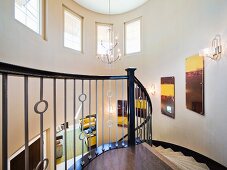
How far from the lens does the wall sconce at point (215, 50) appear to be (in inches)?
98.6

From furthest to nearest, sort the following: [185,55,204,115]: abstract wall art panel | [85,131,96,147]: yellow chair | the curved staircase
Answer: [185,55,204,115]: abstract wall art panel < the curved staircase < [85,131,96,147]: yellow chair

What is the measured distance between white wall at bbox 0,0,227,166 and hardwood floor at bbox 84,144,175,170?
1.67 metres

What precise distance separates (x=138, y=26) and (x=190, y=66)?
10.4 feet

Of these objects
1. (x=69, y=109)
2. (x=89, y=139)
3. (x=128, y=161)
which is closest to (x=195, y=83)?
(x=128, y=161)

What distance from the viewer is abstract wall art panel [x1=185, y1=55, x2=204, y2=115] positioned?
9.71 ft

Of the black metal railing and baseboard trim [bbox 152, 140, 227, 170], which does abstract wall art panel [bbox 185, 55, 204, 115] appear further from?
the black metal railing

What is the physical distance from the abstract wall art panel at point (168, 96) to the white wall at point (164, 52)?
0.16 metres

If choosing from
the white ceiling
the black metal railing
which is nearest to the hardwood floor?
the black metal railing

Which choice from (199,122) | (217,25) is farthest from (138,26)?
(199,122)

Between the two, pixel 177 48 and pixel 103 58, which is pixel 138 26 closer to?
pixel 103 58

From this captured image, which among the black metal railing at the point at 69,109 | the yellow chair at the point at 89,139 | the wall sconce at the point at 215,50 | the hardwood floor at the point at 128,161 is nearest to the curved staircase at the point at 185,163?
the hardwood floor at the point at 128,161

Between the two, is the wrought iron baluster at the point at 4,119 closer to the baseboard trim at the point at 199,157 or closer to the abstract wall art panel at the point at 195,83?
the baseboard trim at the point at 199,157

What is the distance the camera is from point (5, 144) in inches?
26.8

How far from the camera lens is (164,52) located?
4.47 meters
